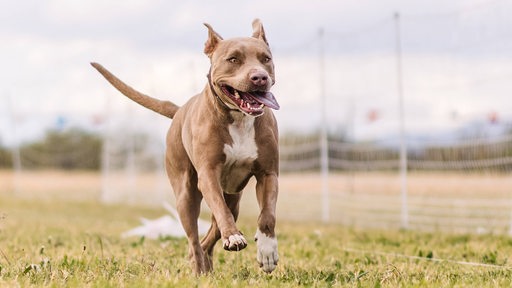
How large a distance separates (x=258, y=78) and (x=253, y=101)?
0.18 m

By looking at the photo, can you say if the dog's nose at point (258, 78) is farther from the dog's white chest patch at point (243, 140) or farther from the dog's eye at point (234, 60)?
the dog's white chest patch at point (243, 140)

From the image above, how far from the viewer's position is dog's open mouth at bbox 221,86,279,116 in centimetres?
472

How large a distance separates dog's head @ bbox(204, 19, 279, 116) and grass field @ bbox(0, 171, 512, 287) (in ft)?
3.41

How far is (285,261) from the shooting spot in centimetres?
654

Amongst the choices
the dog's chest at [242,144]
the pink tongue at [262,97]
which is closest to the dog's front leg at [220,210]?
the dog's chest at [242,144]

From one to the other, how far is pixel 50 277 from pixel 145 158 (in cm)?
1903

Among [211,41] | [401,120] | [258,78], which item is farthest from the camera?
[401,120]

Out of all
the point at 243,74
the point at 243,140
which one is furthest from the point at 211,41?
the point at 243,140

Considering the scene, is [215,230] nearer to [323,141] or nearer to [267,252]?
[267,252]

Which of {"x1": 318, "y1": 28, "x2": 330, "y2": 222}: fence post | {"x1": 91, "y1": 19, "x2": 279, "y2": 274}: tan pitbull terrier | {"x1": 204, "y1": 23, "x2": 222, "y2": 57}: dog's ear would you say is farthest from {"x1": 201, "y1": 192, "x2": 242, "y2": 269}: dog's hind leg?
{"x1": 318, "y1": 28, "x2": 330, "y2": 222}: fence post

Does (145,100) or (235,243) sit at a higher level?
Result: (145,100)

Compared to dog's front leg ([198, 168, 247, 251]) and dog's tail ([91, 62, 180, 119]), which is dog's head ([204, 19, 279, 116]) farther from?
dog's tail ([91, 62, 180, 119])

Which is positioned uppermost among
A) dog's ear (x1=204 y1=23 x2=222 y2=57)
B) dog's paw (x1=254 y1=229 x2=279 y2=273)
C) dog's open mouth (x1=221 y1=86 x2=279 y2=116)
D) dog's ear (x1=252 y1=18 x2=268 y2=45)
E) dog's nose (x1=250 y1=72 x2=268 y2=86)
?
dog's ear (x1=252 y1=18 x2=268 y2=45)

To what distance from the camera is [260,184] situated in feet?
16.8
